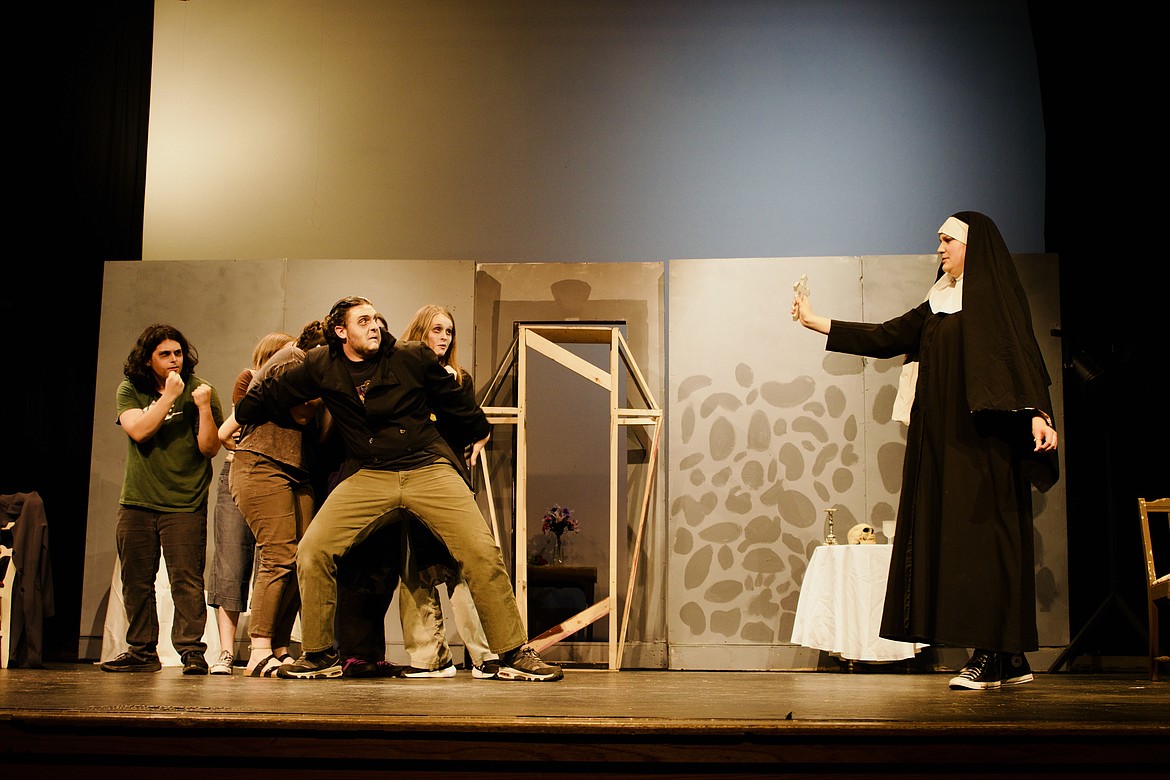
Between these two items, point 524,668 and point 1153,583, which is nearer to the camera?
point 524,668

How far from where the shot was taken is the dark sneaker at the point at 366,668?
12.1 feet

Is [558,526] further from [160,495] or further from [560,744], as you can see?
[560,744]

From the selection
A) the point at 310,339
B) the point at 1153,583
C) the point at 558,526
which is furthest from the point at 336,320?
the point at 1153,583

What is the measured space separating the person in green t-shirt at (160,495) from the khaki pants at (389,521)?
1018 mm

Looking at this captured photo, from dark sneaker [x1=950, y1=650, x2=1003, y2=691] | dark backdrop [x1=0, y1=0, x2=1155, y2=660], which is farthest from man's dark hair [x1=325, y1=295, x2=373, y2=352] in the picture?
dark backdrop [x1=0, y1=0, x2=1155, y2=660]

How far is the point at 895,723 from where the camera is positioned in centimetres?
199

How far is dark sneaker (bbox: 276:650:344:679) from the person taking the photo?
3.51 metres

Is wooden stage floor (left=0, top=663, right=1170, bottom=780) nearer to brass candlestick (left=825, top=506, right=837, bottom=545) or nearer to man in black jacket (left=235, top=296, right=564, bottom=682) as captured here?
man in black jacket (left=235, top=296, right=564, bottom=682)

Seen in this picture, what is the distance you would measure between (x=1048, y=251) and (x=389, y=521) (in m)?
4.23

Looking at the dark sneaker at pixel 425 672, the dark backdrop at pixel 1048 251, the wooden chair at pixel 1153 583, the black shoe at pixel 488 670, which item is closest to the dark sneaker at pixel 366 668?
the dark sneaker at pixel 425 672

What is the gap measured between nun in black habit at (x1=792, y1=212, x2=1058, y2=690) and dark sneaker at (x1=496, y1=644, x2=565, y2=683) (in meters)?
1.18

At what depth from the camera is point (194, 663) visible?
13.4 feet

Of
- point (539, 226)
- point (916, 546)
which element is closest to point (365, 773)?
point (916, 546)

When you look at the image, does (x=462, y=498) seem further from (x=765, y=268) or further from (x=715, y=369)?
(x=765, y=268)
